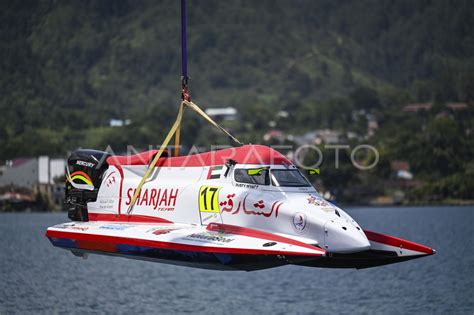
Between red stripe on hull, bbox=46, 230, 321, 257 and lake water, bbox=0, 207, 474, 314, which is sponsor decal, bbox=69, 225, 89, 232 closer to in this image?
red stripe on hull, bbox=46, 230, 321, 257

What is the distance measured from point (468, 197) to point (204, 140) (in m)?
58.7

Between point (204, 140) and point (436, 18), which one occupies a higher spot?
point (436, 18)

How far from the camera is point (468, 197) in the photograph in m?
146

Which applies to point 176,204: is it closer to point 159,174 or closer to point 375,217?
point 159,174

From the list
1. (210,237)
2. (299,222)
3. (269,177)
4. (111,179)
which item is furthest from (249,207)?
(111,179)

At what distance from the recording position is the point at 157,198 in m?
31.1

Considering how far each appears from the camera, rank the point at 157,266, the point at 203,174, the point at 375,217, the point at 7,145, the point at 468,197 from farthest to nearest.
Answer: the point at 468,197 < the point at 375,217 < the point at 7,145 < the point at 157,266 < the point at 203,174

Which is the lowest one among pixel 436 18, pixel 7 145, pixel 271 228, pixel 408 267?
pixel 408 267

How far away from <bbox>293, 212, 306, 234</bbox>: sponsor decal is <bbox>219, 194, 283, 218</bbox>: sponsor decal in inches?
23.1

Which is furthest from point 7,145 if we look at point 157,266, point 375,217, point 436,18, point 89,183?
point 436,18

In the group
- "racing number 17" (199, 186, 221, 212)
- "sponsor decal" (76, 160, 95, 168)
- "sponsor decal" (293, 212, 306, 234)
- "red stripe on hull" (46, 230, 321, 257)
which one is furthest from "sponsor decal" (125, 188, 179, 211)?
"sponsor decal" (293, 212, 306, 234)

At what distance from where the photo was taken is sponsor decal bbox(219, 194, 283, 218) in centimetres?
2814

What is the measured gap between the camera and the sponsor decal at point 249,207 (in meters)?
28.1

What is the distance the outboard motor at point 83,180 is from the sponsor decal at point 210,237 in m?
5.99
